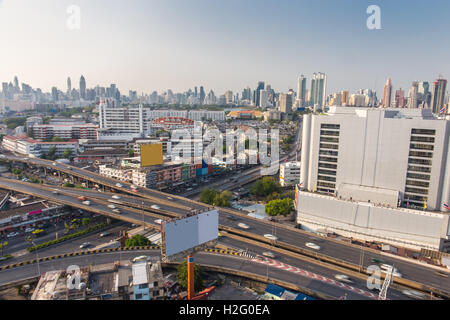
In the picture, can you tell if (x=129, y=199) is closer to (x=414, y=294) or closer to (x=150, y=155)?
(x=150, y=155)

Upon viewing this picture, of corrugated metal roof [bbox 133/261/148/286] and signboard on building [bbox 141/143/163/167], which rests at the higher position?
signboard on building [bbox 141/143/163/167]

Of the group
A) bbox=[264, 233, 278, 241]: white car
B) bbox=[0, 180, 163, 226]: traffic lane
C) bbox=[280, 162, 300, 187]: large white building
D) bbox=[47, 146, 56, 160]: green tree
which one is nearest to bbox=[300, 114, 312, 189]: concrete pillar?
bbox=[264, 233, 278, 241]: white car

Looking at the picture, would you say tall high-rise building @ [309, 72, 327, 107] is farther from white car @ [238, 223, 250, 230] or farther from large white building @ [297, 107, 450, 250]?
white car @ [238, 223, 250, 230]

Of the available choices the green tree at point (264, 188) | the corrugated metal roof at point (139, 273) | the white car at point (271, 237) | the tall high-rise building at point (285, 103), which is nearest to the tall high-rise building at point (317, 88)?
the tall high-rise building at point (285, 103)

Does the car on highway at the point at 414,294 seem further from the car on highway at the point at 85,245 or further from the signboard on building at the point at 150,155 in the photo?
the signboard on building at the point at 150,155
